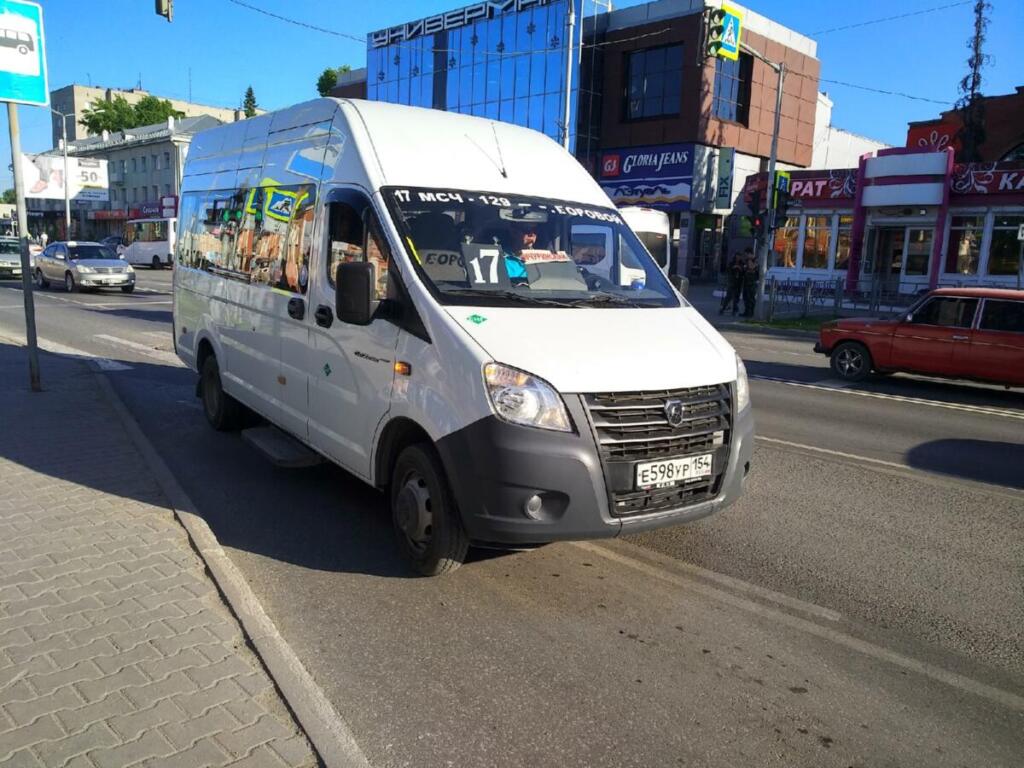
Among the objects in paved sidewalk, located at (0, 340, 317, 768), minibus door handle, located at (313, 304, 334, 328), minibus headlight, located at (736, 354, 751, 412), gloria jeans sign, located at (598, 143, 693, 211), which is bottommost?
paved sidewalk, located at (0, 340, 317, 768)

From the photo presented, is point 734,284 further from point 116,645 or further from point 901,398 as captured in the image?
point 116,645

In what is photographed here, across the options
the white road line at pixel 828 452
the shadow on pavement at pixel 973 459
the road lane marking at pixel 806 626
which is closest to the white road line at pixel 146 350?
the white road line at pixel 828 452

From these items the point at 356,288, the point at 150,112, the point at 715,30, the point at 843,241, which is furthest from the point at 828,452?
the point at 150,112

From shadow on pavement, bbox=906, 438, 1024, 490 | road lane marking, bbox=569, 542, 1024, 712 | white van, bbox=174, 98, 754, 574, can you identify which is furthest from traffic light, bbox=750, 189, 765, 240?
road lane marking, bbox=569, 542, 1024, 712

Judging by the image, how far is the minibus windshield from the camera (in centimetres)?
446

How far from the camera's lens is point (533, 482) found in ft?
12.4

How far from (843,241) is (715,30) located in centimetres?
1684

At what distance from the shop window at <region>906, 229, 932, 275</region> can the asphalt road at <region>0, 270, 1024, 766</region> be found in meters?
24.6

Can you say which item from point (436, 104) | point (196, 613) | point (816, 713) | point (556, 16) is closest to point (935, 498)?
point (816, 713)

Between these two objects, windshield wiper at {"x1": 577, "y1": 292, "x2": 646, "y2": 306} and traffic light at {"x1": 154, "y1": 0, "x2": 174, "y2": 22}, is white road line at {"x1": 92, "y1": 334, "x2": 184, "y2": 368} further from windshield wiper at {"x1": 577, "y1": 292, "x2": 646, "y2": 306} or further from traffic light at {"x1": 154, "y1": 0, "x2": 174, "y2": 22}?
windshield wiper at {"x1": 577, "y1": 292, "x2": 646, "y2": 306}

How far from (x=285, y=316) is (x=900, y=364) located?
9.99 meters

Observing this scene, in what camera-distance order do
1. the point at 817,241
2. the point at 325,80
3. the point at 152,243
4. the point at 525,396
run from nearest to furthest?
the point at 525,396, the point at 817,241, the point at 152,243, the point at 325,80

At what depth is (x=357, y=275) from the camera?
Answer: 428 cm

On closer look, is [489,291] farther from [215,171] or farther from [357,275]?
[215,171]
